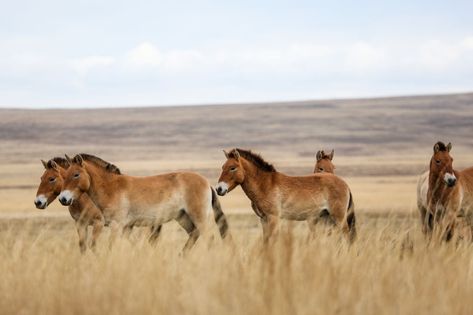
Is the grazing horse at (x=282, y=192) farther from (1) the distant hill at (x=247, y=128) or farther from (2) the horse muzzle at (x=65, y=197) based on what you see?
(1) the distant hill at (x=247, y=128)

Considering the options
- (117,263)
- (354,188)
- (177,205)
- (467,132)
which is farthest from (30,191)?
(467,132)

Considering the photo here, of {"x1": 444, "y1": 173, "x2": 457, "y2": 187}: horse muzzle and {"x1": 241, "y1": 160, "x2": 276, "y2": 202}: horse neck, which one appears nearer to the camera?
{"x1": 444, "y1": 173, "x2": 457, "y2": 187}: horse muzzle

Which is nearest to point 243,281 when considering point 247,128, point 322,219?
point 322,219

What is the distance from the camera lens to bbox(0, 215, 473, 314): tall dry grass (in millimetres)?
7324

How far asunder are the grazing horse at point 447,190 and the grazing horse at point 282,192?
122 centimetres

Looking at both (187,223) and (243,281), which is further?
(187,223)

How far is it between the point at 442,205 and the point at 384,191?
31.9 meters

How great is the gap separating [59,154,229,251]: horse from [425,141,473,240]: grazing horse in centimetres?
282

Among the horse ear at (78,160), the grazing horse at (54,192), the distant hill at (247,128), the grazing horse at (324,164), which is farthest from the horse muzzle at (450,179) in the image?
the distant hill at (247,128)

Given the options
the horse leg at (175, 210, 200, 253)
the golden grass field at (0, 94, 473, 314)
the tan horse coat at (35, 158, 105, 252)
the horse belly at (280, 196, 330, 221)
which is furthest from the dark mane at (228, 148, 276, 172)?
the tan horse coat at (35, 158, 105, 252)

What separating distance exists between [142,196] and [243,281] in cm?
558

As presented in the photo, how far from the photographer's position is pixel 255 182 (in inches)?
518

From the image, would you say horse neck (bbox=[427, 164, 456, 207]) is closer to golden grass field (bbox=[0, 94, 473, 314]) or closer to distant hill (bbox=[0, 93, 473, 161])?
golden grass field (bbox=[0, 94, 473, 314])

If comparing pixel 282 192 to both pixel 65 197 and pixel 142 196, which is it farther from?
pixel 65 197
